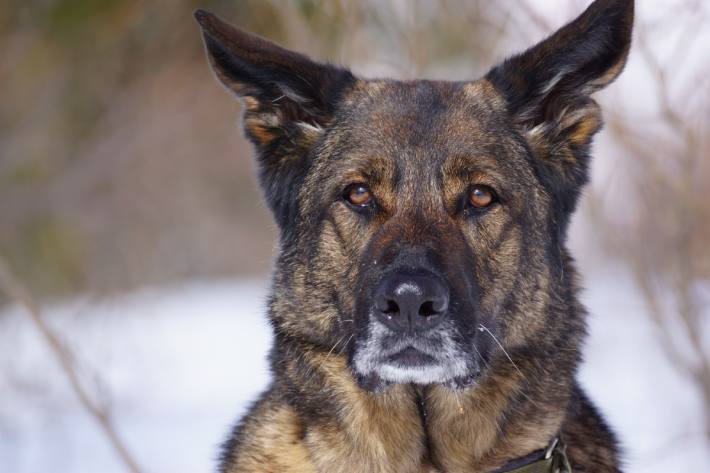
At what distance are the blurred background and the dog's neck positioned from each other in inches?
22.5

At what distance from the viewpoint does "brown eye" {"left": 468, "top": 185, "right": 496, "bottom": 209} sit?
12.6 ft

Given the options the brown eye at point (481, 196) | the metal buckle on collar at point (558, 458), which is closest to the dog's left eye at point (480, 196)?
the brown eye at point (481, 196)

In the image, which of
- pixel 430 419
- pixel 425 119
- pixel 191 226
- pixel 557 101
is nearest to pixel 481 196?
pixel 425 119

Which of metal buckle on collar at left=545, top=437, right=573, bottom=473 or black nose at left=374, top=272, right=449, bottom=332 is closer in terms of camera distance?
black nose at left=374, top=272, right=449, bottom=332

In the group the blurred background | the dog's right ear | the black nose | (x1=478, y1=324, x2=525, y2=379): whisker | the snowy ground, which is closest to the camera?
the black nose

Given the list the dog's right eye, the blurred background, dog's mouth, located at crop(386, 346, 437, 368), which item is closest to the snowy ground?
the blurred background

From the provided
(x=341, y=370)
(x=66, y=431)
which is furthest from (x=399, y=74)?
(x=66, y=431)

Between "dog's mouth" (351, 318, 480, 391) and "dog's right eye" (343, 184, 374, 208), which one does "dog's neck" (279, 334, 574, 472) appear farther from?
"dog's right eye" (343, 184, 374, 208)

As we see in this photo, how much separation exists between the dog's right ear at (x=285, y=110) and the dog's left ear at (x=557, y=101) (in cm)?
69

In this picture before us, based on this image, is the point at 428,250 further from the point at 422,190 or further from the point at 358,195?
the point at 358,195

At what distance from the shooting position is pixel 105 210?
13.8m

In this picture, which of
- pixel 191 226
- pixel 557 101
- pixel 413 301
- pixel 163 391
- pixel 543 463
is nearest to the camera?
pixel 413 301

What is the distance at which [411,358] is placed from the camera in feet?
11.4

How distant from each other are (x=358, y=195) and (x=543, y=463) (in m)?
1.22
